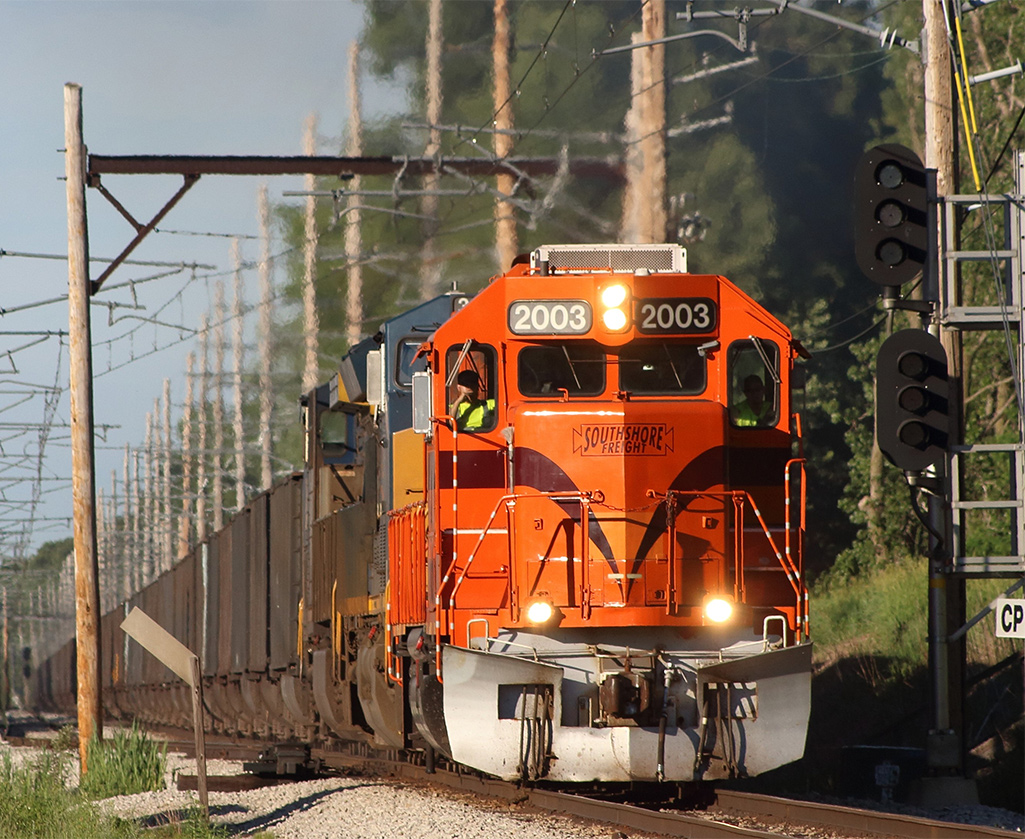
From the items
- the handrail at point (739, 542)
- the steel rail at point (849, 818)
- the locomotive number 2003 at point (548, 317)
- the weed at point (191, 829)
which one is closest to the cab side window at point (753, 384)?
the handrail at point (739, 542)

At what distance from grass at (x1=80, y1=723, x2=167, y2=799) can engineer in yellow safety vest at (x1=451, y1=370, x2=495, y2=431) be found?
5950mm

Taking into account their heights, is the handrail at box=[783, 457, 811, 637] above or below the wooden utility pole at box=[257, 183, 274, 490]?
below

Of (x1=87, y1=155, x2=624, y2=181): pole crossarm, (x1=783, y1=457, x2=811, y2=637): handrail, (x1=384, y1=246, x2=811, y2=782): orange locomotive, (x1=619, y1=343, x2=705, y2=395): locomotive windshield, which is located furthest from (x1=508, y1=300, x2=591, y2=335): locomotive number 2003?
(x1=87, y1=155, x2=624, y2=181): pole crossarm

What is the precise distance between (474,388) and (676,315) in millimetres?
1476

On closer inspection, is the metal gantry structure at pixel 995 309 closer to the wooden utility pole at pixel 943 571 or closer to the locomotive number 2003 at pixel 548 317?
the wooden utility pole at pixel 943 571

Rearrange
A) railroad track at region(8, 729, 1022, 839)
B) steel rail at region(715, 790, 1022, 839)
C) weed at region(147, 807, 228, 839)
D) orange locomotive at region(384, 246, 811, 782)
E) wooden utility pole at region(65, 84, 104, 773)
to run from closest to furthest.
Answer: steel rail at region(715, 790, 1022, 839) < railroad track at region(8, 729, 1022, 839) < orange locomotive at region(384, 246, 811, 782) < weed at region(147, 807, 228, 839) < wooden utility pole at region(65, 84, 104, 773)

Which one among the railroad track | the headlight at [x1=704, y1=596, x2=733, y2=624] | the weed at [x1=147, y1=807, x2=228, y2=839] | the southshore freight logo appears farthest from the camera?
the southshore freight logo

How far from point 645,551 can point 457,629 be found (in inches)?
54.0

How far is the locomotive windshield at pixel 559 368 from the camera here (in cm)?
966

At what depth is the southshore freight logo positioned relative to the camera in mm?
9320

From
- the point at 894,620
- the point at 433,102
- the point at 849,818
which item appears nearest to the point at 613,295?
the point at 849,818

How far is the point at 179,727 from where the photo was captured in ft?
94.0

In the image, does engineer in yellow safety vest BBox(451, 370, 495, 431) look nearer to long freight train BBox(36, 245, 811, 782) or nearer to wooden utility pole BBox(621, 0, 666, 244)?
long freight train BBox(36, 245, 811, 782)

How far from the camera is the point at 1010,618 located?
8.52 meters
